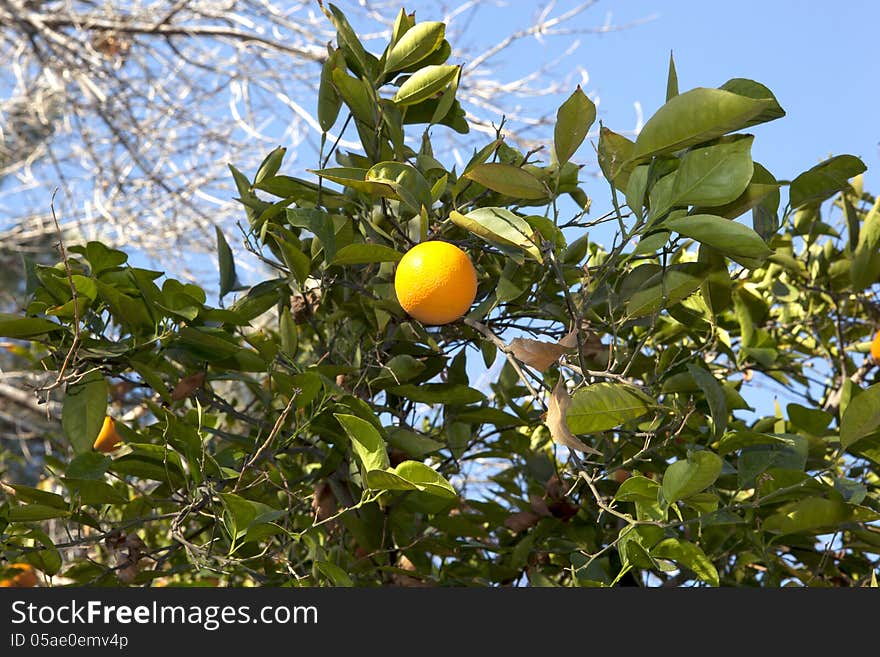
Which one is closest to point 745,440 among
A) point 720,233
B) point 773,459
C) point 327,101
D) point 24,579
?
point 773,459

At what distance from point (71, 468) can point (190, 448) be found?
0.13 metres

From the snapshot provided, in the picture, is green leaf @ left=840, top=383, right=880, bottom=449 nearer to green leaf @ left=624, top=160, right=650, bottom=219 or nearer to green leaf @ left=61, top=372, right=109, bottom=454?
green leaf @ left=624, top=160, right=650, bottom=219

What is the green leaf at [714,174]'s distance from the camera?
0.74 m

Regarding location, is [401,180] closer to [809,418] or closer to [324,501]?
[324,501]

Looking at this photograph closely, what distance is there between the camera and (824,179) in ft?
2.99

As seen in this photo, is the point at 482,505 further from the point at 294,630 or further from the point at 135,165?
the point at 135,165

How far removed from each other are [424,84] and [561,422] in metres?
0.42

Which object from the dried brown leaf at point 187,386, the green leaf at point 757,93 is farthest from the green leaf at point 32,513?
the green leaf at point 757,93

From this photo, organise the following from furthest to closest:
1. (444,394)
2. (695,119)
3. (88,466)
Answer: (444,394)
(88,466)
(695,119)

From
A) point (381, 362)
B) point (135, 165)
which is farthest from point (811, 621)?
point (135, 165)

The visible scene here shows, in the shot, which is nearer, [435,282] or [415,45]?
[435,282]

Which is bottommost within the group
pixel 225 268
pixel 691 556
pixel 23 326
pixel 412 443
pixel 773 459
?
pixel 691 556

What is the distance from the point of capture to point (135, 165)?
369 cm

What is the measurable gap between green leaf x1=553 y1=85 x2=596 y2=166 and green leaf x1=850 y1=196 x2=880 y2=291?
709mm
